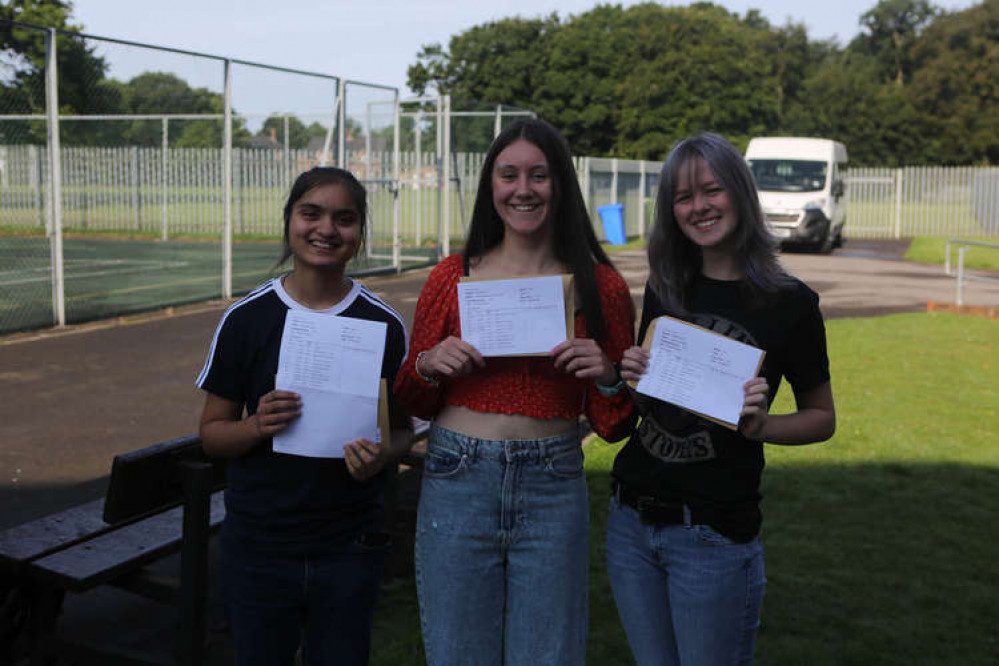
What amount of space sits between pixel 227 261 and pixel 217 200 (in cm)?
299

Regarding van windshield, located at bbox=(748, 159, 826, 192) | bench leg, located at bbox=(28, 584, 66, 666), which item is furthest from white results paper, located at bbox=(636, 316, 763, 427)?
van windshield, located at bbox=(748, 159, 826, 192)

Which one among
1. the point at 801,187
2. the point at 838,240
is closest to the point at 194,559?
the point at 801,187

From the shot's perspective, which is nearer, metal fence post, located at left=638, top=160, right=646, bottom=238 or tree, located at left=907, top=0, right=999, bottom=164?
metal fence post, located at left=638, top=160, right=646, bottom=238

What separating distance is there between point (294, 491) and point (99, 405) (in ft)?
20.8

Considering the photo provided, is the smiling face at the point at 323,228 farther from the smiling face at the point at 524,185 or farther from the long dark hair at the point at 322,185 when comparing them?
the smiling face at the point at 524,185

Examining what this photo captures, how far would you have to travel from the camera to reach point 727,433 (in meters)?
2.51

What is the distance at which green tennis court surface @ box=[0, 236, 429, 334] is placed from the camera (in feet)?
38.1

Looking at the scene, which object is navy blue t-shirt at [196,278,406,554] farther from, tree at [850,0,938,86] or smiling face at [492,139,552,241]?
tree at [850,0,938,86]

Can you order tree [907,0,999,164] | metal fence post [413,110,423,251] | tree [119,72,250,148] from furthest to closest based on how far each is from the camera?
tree [907,0,999,164], metal fence post [413,110,423,251], tree [119,72,250,148]

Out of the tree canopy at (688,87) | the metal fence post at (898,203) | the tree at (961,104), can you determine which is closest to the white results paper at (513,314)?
the metal fence post at (898,203)

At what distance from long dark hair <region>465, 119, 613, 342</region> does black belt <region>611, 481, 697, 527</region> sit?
386 mm

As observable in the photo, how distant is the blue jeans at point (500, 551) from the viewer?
2.43 meters

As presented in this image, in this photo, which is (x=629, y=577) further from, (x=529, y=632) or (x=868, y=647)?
(x=868, y=647)

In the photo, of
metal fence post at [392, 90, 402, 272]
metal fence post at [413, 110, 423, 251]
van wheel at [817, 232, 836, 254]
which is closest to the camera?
metal fence post at [392, 90, 402, 272]
